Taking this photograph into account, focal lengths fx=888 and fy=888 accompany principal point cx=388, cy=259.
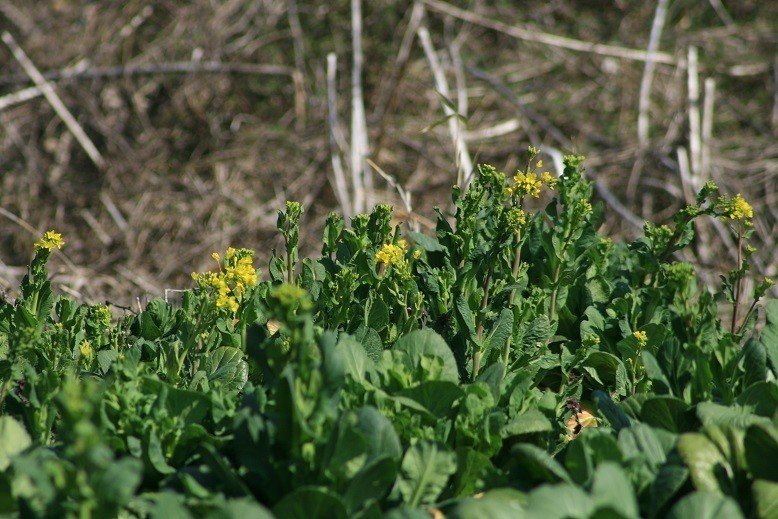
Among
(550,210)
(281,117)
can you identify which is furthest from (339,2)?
(550,210)

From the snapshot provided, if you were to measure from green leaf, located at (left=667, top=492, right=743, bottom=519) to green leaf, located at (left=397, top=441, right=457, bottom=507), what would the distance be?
1.54 ft

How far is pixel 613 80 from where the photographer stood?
8141mm

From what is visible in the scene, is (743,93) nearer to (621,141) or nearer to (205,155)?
(621,141)

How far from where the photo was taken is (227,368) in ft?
8.07

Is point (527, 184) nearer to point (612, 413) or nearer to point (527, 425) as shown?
point (612, 413)

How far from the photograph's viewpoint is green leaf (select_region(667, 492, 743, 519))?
62.1 inches

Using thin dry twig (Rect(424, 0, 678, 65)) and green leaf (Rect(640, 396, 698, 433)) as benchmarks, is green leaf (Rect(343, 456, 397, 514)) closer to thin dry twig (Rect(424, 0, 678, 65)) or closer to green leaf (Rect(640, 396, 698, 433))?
green leaf (Rect(640, 396, 698, 433))

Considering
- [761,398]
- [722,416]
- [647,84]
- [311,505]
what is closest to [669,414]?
[722,416]

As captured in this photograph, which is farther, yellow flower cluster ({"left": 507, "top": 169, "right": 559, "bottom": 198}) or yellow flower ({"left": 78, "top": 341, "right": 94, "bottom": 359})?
yellow flower cluster ({"left": 507, "top": 169, "right": 559, "bottom": 198})

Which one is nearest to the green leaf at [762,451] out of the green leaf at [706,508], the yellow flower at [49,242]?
the green leaf at [706,508]

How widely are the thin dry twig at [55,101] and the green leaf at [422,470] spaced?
229 inches

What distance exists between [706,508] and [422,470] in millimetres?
565

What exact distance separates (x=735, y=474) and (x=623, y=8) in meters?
7.63

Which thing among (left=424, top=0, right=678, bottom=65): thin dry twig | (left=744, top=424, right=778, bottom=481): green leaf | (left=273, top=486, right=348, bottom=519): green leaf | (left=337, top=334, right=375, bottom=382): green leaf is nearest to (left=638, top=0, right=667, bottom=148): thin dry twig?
(left=424, top=0, right=678, bottom=65): thin dry twig
